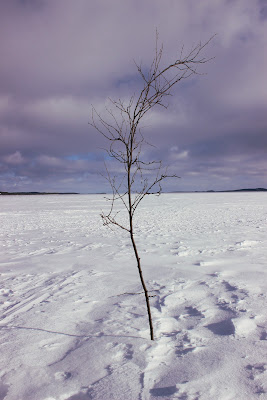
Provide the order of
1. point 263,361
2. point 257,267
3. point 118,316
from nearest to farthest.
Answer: point 263,361
point 118,316
point 257,267

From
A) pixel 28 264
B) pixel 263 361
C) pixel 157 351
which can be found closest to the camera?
pixel 263 361

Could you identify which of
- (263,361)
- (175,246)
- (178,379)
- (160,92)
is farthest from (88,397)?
(175,246)

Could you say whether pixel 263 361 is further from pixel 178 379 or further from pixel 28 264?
pixel 28 264

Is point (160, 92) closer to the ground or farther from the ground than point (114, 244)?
farther from the ground

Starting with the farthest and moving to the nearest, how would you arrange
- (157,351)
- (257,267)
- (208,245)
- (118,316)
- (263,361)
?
1. (208,245)
2. (257,267)
3. (118,316)
4. (157,351)
5. (263,361)

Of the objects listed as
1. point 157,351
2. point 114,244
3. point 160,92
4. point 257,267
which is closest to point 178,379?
point 157,351

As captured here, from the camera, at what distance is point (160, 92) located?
8.57 feet

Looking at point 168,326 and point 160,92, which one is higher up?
point 160,92

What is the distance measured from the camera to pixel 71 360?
2.54 m

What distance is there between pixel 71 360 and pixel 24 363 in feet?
1.41

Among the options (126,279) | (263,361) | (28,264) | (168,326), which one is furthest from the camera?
(28,264)

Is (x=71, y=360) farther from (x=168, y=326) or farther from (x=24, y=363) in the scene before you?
(x=168, y=326)

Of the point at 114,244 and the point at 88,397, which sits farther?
the point at 114,244

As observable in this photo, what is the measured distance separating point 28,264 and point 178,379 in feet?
15.6
